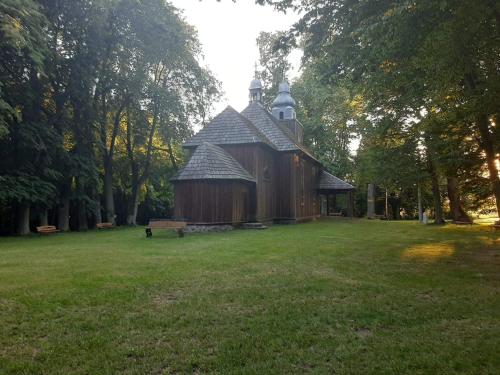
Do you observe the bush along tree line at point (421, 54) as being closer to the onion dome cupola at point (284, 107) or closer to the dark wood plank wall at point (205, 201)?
the dark wood plank wall at point (205, 201)

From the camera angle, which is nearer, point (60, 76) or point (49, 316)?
point (49, 316)

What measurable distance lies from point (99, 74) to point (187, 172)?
36.1 feet

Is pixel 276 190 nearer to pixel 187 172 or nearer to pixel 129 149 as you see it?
pixel 187 172

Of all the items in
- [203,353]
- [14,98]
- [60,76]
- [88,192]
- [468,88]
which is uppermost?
[60,76]

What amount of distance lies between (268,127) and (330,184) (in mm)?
10438

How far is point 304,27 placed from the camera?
350 inches

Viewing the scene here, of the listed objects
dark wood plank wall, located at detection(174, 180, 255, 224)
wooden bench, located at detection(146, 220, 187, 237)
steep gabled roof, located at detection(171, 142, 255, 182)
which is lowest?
wooden bench, located at detection(146, 220, 187, 237)

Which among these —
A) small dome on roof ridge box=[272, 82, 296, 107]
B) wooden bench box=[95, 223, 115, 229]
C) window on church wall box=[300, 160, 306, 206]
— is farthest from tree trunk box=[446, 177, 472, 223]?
wooden bench box=[95, 223, 115, 229]

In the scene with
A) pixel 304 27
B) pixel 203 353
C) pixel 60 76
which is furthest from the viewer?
pixel 60 76

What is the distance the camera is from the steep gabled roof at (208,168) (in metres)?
19.7

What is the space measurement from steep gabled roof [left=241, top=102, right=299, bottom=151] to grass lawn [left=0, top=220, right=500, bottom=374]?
17.8 metres

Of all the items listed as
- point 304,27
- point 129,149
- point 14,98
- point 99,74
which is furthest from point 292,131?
point 304,27

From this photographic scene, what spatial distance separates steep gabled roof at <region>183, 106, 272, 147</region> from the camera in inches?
931

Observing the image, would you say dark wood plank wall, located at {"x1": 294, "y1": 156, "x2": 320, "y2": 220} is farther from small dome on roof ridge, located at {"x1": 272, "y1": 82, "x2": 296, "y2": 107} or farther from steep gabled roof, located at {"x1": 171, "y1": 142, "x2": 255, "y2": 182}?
steep gabled roof, located at {"x1": 171, "y1": 142, "x2": 255, "y2": 182}
